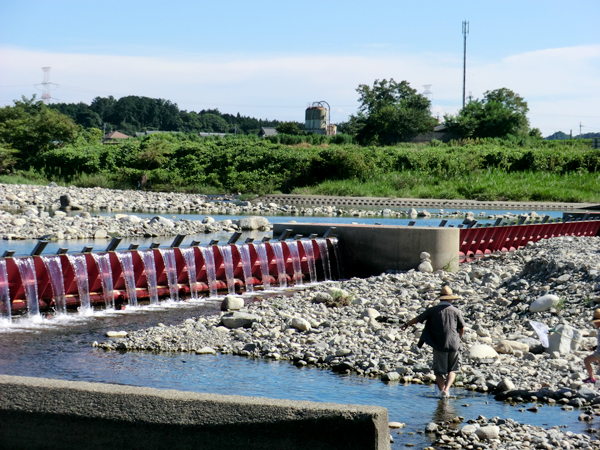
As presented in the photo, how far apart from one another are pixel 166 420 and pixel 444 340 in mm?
4406

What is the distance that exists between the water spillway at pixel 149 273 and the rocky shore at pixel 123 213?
437 inches

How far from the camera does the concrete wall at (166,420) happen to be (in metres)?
5.44

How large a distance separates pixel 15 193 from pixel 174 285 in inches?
1308

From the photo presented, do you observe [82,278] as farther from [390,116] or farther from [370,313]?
[390,116]

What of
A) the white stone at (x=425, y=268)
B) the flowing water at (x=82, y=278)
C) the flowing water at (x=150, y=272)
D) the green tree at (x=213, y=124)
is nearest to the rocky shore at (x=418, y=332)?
the white stone at (x=425, y=268)

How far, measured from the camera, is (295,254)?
65.5 feet

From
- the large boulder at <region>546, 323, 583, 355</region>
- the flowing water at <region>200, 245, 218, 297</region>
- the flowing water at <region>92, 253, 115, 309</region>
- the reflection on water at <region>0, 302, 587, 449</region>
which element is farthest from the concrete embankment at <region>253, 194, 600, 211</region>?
the reflection on water at <region>0, 302, 587, 449</region>

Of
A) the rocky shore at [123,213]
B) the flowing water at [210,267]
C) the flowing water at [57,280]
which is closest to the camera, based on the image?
the flowing water at [57,280]

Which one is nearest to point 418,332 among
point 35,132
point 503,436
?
point 503,436

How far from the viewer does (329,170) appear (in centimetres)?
5981

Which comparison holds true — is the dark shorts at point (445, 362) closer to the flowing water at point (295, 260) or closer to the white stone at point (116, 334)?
the white stone at point (116, 334)

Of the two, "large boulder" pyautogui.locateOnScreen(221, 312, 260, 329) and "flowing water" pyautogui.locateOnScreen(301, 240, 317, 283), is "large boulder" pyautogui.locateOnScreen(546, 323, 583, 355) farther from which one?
"flowing water" pyautogui.locateOnScreen(301, 240, 317, 283)

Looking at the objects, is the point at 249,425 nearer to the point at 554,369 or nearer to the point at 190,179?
the point at 554,369

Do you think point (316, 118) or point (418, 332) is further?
point (316, 118)
